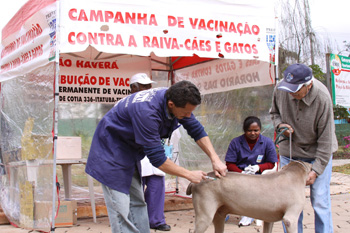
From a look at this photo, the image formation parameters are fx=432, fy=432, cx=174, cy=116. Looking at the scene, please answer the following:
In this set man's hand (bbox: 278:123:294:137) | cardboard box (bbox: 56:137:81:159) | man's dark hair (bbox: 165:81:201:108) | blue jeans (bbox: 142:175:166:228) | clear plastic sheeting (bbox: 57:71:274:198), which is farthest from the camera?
clear plastic sheeting (bbox: 57:71:274:198)

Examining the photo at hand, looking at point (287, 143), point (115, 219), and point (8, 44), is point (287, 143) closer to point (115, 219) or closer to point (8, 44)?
point (115, 219)

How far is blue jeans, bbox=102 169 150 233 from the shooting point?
3.44 metres

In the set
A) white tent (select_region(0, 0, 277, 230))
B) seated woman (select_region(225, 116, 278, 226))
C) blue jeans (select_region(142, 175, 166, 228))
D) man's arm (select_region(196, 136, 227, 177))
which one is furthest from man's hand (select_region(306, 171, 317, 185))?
blue jeans (select_region(142, 175, 166, 228))

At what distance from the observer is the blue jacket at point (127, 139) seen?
3.18m

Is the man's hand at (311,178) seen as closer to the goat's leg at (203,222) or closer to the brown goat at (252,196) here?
the brown goat at (252,196)

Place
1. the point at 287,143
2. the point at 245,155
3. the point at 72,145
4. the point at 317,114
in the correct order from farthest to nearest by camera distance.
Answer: the point at 72,145
the point at 245,155
the point at 287,143
the point at 317,114

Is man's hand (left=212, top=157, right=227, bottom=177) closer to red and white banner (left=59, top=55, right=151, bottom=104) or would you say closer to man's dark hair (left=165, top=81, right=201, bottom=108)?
man's dark hair (left=165, top=81, right=201, bottom=108)

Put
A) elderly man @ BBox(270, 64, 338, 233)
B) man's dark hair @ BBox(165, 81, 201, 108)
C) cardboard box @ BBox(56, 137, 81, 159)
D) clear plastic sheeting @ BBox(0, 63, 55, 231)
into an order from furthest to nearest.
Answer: cardboard box @ BBox(56, 137, 81, 159) → clear plastic sheeting @ BBox(0, 63, 55, 231) → elderly man @ BBox(270, 64, 338, 233) → man's dark hair @ BBox(165, 81, 201, 108)

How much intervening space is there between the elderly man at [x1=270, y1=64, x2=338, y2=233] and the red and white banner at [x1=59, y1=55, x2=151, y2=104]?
13.8ft

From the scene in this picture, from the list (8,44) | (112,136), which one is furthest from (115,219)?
(8,44)

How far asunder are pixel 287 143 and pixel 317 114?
48cm

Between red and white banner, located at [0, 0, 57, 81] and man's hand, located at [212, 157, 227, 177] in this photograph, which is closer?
man's hand, located at [212, 157, 227, 177]

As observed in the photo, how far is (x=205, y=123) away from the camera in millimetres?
7848

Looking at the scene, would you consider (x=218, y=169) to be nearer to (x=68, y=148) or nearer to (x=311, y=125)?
(x=311, y=125)
